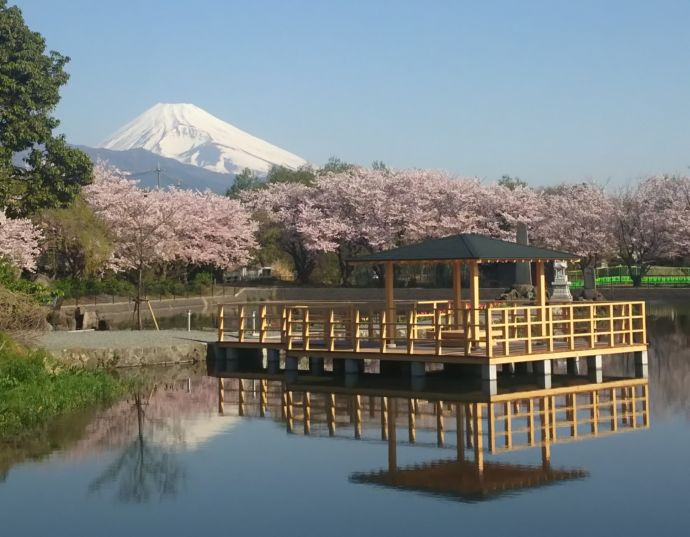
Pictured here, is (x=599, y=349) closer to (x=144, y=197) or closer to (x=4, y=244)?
(x=4, y=244)

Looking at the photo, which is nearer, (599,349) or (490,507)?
(490,507)

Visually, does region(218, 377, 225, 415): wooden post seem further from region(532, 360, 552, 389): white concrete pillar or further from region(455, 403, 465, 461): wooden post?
region(532, 360, 552, 389): white concrete pillar

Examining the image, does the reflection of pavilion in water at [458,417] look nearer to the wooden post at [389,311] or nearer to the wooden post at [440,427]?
the wooden post at [440,427]

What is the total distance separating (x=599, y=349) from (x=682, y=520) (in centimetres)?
1372

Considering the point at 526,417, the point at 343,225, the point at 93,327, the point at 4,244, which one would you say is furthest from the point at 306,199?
the point at 526,417

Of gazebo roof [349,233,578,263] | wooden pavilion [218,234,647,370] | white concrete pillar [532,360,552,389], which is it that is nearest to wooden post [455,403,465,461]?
wooden pavilion [218,234,647,370]

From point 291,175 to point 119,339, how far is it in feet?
251

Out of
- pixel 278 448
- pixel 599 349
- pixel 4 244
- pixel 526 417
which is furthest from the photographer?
pixel 4 244

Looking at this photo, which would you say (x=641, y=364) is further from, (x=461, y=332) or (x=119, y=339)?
(x=119, y=339)

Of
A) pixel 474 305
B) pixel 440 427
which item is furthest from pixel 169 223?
pixel 440 427

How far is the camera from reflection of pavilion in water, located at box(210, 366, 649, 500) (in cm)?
1662

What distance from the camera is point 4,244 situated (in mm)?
48594

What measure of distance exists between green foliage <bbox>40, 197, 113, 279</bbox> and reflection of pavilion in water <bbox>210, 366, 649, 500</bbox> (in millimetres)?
28086

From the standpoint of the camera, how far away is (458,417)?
2192cm
